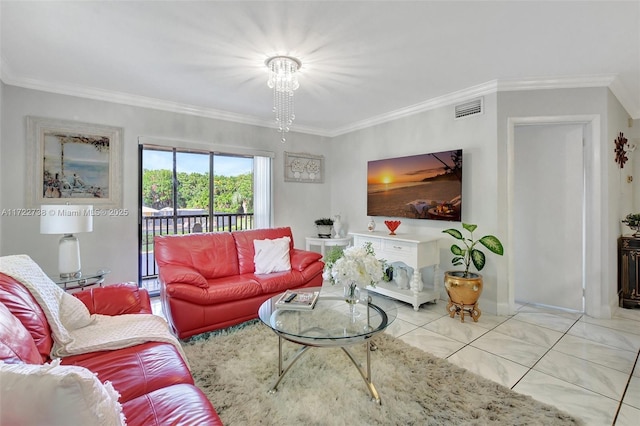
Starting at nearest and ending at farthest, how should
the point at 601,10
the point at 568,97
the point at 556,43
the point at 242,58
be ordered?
1. the point at 601,10
2. the point at 556,43
3. the point at 242,58
4. the point at 568,97

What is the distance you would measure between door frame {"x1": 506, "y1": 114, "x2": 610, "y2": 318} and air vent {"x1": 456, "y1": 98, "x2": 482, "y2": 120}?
36 centimetres

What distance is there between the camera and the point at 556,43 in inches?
98.6

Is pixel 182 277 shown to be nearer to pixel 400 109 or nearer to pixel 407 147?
pixel 407 147

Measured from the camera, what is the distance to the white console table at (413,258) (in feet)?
11.5

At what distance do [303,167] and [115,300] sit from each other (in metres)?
3.61

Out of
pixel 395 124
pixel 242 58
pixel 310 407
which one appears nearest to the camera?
pixel 310 407

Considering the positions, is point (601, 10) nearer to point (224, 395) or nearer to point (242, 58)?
point (242, 58)

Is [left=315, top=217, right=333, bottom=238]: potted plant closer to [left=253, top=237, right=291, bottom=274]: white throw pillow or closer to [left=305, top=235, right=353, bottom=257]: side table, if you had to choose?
[left=305, top=235, right=353, bottom=257]: side table

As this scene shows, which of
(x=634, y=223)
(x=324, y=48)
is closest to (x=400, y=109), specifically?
(x=324, y=48)

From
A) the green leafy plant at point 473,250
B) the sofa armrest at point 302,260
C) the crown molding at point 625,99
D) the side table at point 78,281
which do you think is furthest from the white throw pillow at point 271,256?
the crown molding at point 625,99

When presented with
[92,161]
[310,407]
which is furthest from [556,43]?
[92,161]

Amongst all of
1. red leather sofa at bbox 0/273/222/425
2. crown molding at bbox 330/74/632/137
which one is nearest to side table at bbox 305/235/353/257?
crown molding at bbox 330/74/632/137

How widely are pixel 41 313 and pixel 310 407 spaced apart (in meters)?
1.57

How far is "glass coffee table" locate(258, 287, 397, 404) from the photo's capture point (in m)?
1.83
